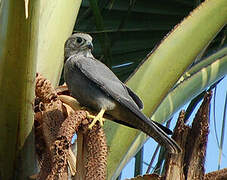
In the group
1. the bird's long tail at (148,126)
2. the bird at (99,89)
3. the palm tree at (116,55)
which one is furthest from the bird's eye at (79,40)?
the bird's long tail at (148,126)

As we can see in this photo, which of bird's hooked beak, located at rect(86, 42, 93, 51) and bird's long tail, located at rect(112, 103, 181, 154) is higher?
bird's hooked beak, located at rect(86, 42, 93, 51)

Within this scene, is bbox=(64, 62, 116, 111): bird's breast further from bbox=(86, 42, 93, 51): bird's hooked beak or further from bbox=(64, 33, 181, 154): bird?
bbox=(86, 42, 93, 51): bird's hooked beak

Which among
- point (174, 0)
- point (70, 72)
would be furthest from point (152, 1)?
point (70, 72)

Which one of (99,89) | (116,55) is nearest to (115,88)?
A: (99,89)

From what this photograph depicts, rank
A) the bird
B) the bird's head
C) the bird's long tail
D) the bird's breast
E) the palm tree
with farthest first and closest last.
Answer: the bird's head < the bird's breast < the bird < the bird's long tail < the palm tree

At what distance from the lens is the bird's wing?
227 centimetres

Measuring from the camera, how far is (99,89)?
110 inches

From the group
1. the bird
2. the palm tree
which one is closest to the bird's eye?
the bird

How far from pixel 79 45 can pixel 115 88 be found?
44 centimetres

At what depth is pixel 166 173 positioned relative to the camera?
5.53ft

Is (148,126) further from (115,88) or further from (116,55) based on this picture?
(116,55)

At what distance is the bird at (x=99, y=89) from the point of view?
2412 millimetres

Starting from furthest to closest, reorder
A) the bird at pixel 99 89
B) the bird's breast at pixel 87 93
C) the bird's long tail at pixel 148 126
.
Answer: the bird's breast at pixel 87 93, the bird at pixel 99 89, the bird's long tail at pixel 148 126

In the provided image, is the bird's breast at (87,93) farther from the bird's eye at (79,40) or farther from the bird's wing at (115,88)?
the bird's eye at (79,40)
